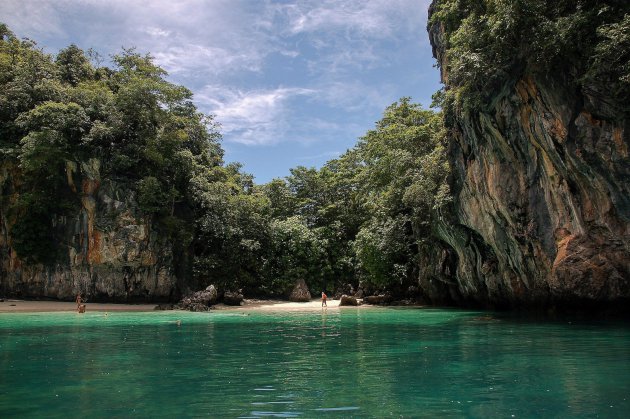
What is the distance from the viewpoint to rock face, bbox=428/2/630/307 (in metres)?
13.4

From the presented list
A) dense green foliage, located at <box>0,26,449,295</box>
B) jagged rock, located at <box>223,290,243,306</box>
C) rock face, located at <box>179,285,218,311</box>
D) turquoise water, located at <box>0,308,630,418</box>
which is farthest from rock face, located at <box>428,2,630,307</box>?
jagged rock, located at <box>223,290,243,306</box>

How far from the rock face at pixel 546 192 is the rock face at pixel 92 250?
753 inches

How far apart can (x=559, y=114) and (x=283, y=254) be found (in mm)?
26014

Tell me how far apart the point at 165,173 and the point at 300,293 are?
1289cm

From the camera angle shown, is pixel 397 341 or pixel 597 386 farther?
pixel 397 341

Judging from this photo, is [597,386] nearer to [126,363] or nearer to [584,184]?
[126,363]

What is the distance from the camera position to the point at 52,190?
97.1ft

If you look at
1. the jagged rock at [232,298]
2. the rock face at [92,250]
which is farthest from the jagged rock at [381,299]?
the rock face at [92,250]

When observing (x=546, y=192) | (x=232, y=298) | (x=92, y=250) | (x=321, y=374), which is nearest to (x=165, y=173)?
(x=92, y=250)

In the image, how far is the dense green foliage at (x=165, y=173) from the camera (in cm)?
2803

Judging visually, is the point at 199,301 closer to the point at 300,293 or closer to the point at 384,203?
the point at 300,293

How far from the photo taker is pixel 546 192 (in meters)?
15.8

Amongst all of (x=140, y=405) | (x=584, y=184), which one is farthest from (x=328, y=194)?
(x=140, y=405)

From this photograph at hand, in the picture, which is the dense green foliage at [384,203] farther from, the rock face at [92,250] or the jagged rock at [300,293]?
the rock face at [92,250]
